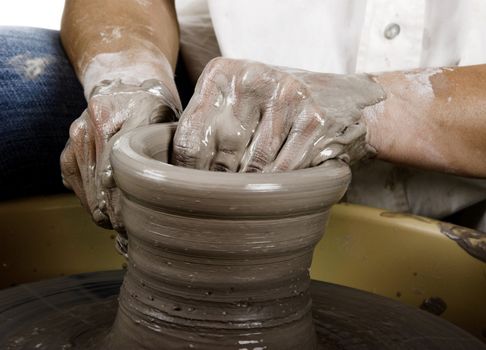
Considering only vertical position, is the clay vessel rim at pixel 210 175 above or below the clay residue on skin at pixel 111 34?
above

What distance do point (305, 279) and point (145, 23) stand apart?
793 millimetres

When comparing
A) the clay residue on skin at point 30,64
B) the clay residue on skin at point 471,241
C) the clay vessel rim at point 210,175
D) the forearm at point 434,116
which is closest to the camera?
the clay vessel rim at point 210,175

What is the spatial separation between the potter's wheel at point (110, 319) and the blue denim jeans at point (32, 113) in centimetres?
38

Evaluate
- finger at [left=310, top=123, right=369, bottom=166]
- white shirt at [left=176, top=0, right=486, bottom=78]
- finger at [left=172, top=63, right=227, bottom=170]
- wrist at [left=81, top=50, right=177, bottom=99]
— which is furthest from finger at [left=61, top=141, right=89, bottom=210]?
white shirt at [left=176, top=0, right=486, bottom=78]

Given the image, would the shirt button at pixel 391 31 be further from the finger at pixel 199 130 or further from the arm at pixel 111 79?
the finger at pixel 199 130

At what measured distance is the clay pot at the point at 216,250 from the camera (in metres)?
0.71

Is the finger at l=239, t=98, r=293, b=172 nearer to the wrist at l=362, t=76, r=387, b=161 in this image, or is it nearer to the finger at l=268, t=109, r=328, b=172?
the finger at l=268, t=109, r=328, b=172

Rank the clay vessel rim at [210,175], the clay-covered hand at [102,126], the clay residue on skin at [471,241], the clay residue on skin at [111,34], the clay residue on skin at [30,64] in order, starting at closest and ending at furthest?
the clay vessel rim at [210,175]
the clay-covered hand at [102,126]
the clay residue on skin at [471,241]
the clay residue on skin at [111,34]
the clay residue on skin at [30,64]

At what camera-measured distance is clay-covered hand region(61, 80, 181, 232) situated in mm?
1016

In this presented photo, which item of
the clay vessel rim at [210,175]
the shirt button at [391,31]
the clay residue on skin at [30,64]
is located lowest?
the clay residue on skin at [30,64]

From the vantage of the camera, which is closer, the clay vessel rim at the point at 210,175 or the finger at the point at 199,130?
the clay vessel rim at the point at 210,175

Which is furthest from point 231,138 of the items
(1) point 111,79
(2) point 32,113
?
(2) point 32,113

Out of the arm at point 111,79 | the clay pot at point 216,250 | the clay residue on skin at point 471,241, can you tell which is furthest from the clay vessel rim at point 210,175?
the clay residue on skin at point 471,241

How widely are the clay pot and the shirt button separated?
0.58 metres
